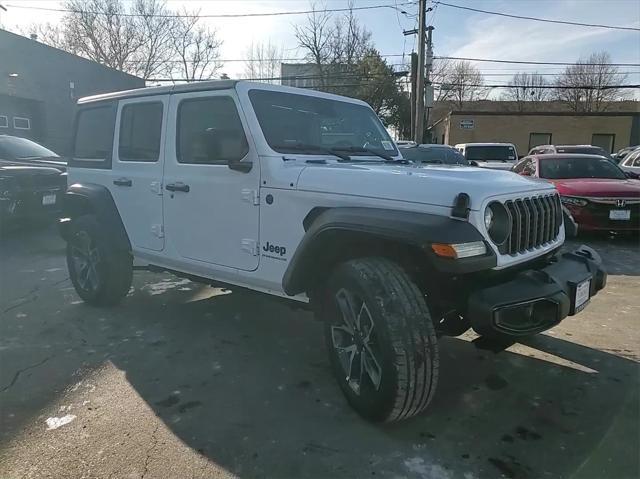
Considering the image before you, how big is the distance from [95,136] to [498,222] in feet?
13.0

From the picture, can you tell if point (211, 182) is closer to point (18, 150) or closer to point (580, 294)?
point (580, 294)

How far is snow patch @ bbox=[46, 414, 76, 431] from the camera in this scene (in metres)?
2.82

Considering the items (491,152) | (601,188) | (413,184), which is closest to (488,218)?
(413,184)

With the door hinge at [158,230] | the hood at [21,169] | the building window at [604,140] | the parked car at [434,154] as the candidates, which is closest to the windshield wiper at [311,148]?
the door hinge at [158,230]

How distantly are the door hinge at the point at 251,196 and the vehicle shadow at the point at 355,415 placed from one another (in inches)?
46.1

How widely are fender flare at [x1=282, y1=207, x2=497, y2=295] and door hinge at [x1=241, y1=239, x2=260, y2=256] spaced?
1.38ft

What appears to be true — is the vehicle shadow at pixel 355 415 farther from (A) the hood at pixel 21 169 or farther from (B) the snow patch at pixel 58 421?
(A) the hood at pixel 21 169

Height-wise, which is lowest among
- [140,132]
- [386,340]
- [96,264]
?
[96,264]

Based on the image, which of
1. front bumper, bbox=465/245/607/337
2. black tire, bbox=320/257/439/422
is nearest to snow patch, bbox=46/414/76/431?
black tire, bbox=320/257/439/422

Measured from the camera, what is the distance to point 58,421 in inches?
113

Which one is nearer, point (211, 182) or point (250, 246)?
point (250, 246)

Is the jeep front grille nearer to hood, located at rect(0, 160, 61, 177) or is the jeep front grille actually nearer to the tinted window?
the tinted window

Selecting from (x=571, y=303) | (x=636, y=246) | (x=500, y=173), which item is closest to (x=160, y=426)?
(x=571, y=303)

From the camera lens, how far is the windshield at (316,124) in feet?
11.6
